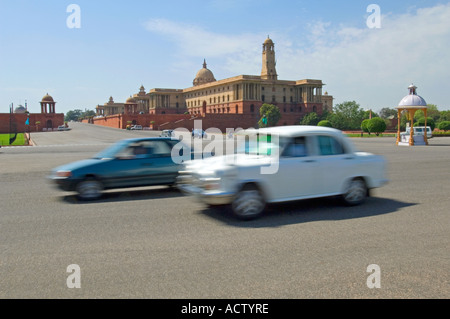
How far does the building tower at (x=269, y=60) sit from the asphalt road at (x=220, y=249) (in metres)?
105

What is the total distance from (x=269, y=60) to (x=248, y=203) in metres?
108

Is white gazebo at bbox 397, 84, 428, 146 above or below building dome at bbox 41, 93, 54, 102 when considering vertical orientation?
below

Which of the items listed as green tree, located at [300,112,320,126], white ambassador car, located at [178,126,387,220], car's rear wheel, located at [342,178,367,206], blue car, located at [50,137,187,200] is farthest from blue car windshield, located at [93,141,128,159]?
green tree, located at [300,112,320,126]

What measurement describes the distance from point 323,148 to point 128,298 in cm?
495

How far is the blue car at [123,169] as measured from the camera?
8867 millimetres

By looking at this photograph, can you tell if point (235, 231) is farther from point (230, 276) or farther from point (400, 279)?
point (400, 279)

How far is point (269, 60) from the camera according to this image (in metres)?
110

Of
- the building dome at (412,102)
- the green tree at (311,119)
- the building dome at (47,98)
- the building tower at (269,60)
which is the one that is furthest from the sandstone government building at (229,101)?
the building dome at (412,102)

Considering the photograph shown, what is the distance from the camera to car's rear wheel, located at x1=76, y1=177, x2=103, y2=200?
29.1ft

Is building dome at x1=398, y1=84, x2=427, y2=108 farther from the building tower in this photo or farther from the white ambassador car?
the building tower

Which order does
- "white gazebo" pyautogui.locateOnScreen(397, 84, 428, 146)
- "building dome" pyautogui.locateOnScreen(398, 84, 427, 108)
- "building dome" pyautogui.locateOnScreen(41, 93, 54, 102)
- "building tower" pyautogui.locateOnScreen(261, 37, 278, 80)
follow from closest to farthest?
"white gazebo" pyautogui.locateOnScreen(397, 84, 428, 146) < "building dome" pyautogui.locateOnScreen(398, 84, 427, 108) < "building dome" pyautogui.locateOnScreen(41, 93, 54, 102) < "building tower" pyautogui.locateOnScreen(261, 37, 278, 80)

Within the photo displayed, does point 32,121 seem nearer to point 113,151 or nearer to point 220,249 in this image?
point 113,151

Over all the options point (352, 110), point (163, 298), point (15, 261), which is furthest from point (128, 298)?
point (352, 110)
